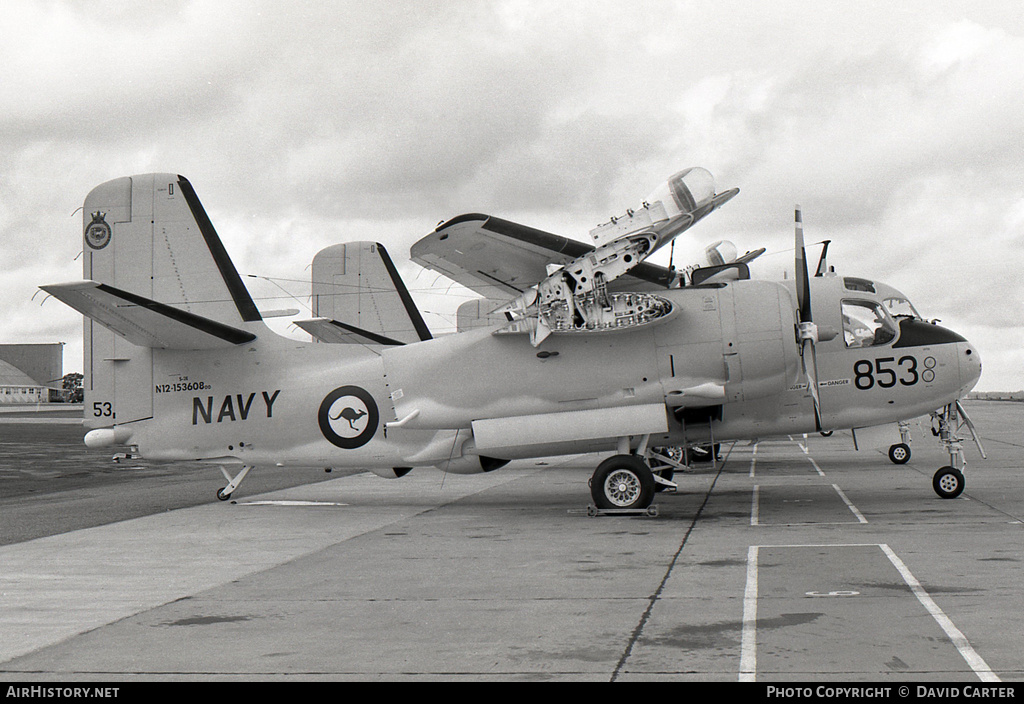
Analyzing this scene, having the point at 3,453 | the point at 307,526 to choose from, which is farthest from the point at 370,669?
the point at 3,453

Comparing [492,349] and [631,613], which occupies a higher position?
[492,349]

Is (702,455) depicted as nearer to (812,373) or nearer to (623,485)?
(812,373)

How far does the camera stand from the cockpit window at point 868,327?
16438 millimetres

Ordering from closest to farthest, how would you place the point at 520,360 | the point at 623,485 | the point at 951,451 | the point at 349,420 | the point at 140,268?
1. the point at 623,485
2. the point at 520,360
3. the point at 951,451
4. the point at 349,420
5. the point at 140,268

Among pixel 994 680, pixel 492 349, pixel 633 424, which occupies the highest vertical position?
pixel 492 349

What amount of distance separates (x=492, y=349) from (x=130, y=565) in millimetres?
6935

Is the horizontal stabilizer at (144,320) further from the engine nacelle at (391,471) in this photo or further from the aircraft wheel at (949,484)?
the aircraft wheel at (949,484)

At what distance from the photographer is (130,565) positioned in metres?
11.3

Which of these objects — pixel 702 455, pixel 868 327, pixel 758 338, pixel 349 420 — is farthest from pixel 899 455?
pixel 349 420

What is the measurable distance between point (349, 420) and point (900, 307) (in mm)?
9968

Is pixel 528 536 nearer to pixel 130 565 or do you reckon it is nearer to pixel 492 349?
pixel 492 349

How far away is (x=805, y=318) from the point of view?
617 inches

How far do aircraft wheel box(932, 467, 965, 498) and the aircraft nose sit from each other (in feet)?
4.64

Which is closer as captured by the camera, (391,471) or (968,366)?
(968,366)
